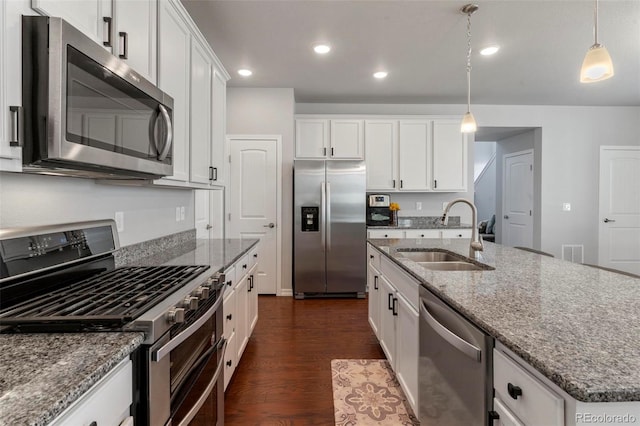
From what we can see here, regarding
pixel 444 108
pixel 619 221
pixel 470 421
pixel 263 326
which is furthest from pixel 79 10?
pixel 619 221

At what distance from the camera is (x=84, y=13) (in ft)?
3.84

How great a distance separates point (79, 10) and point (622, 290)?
2.30 meters

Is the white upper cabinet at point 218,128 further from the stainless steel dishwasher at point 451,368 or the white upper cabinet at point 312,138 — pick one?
the stainless steel dishwasher at point 451,368

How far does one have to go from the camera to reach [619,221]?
5184mm

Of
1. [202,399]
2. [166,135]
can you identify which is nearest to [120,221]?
[166,135]

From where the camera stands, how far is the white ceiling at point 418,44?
2598 millimetres

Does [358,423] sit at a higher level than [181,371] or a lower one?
lower

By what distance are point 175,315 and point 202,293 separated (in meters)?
0.26

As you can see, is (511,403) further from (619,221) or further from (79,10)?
(619,221)

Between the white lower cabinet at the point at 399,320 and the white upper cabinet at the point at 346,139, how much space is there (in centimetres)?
217

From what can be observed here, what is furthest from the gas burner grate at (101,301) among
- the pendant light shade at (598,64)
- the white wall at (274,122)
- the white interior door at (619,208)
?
the white interior door at (619,208)

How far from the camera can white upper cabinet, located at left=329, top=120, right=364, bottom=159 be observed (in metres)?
4.57

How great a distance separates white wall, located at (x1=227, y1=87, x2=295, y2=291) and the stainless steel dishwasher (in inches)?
117

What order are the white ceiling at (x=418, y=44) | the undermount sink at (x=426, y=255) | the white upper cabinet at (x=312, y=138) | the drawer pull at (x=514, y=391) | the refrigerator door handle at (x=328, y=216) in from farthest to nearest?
the white upper cabinet at (x=312, y=138), the refrigerator door handle at (x=328, y=216), the white ceiling at (x=418, y=44), the undermount sink at (x=426, y=255), the drawer pull at (x=514, y=391)
